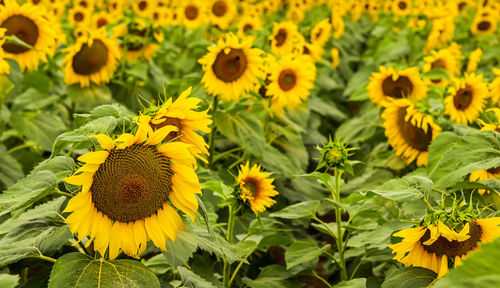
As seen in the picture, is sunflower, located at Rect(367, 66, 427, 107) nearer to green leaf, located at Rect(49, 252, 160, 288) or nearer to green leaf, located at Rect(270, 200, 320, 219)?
green leaf, located at Rect(270, 200, 320, 219)

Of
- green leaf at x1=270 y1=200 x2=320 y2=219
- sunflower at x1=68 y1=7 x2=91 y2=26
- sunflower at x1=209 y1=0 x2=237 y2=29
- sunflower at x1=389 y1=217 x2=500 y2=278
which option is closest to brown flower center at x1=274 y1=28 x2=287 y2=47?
sunflower at x1=209 y1=0 x2=237 y2=29

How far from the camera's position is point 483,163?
1.56 metres

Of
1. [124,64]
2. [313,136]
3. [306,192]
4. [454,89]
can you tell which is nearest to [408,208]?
[454,89]

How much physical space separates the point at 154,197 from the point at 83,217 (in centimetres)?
16

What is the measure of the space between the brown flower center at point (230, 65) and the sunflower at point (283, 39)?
3.55 ft

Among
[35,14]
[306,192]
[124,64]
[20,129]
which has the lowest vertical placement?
[306,192]

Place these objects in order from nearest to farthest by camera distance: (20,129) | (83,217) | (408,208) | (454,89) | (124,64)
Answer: (83,217) → (408,208) → (454,89) → (20,129) → (124,64)

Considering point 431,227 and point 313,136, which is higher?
point 431,227

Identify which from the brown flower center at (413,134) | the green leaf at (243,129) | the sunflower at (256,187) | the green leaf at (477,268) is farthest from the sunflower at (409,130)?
the green leaf at (477,268)

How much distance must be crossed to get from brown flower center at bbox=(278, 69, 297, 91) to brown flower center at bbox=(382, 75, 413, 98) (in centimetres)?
46

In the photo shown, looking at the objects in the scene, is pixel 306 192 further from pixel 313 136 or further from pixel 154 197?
pixel 154 197

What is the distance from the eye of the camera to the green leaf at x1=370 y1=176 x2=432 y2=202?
141cm

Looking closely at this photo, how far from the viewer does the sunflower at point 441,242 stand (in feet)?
4.12

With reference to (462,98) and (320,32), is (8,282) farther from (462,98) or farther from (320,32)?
(320,32)
